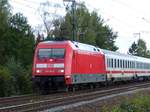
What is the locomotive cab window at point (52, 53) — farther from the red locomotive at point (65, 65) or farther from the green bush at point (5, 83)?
the green bush at point (5, 83)

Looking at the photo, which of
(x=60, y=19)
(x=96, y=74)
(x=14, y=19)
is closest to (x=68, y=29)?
(x=60, y=19)

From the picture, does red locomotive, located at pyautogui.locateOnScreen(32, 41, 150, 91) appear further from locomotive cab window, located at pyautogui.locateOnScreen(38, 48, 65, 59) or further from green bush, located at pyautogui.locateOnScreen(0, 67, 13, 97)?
green bush, located at pyautogui.locateOnScreen(0, 67, 13, 97)

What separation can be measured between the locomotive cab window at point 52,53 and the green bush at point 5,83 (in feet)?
8.09

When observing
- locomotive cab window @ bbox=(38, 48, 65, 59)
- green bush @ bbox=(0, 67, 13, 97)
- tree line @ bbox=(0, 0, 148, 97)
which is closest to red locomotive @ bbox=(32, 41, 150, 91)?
locomotive cab window @ bbox=(38, 48, 65, 59)

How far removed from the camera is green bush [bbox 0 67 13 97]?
3131 cm

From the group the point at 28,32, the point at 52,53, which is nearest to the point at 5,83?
the point at 52,53

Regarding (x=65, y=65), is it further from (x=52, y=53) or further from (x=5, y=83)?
(x=5, y=83)

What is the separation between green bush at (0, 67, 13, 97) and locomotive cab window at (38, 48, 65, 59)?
97.1 inches

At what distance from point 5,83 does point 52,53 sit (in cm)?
347

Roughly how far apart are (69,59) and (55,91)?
3.21 m

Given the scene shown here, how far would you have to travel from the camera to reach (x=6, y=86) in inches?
1241

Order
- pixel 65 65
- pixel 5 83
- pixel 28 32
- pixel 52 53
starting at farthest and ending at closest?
pixel 28 32, pixel 5 83, pixel 52 53, pixel 65 65

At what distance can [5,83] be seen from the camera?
31.5 meters

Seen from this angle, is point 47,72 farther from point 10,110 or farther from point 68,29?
point 68,29
